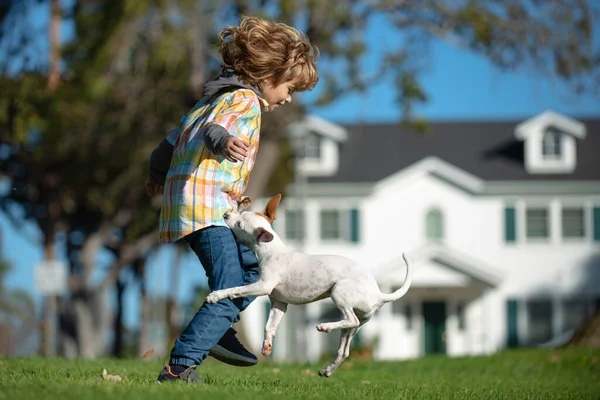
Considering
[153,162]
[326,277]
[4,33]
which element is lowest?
[326,277]

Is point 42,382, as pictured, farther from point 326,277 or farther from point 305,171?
point 305,171

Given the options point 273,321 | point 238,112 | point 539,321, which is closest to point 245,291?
point 273,321

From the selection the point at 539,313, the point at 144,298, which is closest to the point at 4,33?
the point at 144,298

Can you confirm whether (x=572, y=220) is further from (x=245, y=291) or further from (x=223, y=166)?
(x=245, y=291)

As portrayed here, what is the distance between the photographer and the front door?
36.6 m

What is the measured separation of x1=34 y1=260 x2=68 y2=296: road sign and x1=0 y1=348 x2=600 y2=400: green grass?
1538 cm

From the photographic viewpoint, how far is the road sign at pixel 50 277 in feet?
87.7

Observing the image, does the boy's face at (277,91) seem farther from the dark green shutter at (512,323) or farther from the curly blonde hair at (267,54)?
the dark green shutter at (512,323)

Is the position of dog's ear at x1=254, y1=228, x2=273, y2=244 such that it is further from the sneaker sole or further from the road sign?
the road sign

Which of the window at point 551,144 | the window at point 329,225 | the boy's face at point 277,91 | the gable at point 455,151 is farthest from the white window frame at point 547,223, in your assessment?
the boy's face at point 277,91

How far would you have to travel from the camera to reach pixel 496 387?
855 centimetres

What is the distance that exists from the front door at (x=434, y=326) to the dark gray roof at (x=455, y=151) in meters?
5.08

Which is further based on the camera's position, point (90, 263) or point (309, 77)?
point (90, 263)

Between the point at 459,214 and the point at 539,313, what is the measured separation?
4.57 m
